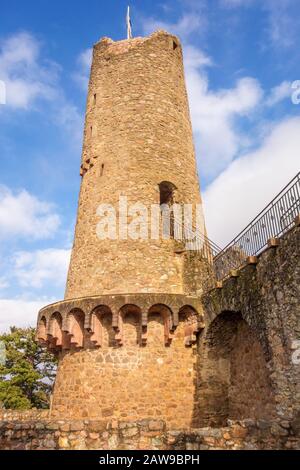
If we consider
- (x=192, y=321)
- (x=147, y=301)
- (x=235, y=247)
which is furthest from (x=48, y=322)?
(x=235, y=247)

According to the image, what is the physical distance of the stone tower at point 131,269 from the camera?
9633 mm

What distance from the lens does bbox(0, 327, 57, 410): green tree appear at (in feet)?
75.7

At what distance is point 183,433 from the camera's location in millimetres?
5961

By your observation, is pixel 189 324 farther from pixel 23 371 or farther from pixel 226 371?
pixel 23 371

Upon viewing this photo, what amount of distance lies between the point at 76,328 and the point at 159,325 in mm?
2146

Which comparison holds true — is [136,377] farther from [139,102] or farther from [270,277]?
[139,102]

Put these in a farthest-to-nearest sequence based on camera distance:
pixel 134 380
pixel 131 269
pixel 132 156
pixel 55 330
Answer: pixel 132 156 → pixel 131 269 → pixel 55 330 → pixel 134 380

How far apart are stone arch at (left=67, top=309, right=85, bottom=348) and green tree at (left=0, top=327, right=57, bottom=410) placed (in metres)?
14.2

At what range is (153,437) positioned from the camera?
5.96m

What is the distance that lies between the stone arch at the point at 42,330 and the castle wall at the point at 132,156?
39.8 inches

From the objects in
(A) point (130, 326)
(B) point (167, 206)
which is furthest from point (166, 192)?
(A) point (130, 326)

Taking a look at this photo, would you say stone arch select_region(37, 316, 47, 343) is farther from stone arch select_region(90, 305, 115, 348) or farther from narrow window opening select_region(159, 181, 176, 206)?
narrow window opening select_region(159, 181, 176, 206)

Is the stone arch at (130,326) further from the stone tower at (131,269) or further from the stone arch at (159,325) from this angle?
the stone arch at (159,325)

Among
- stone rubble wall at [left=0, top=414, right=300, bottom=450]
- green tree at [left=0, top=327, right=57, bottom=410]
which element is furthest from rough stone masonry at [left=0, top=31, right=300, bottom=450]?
green tree at [left=0, top=327, right=57, bottom=410]
